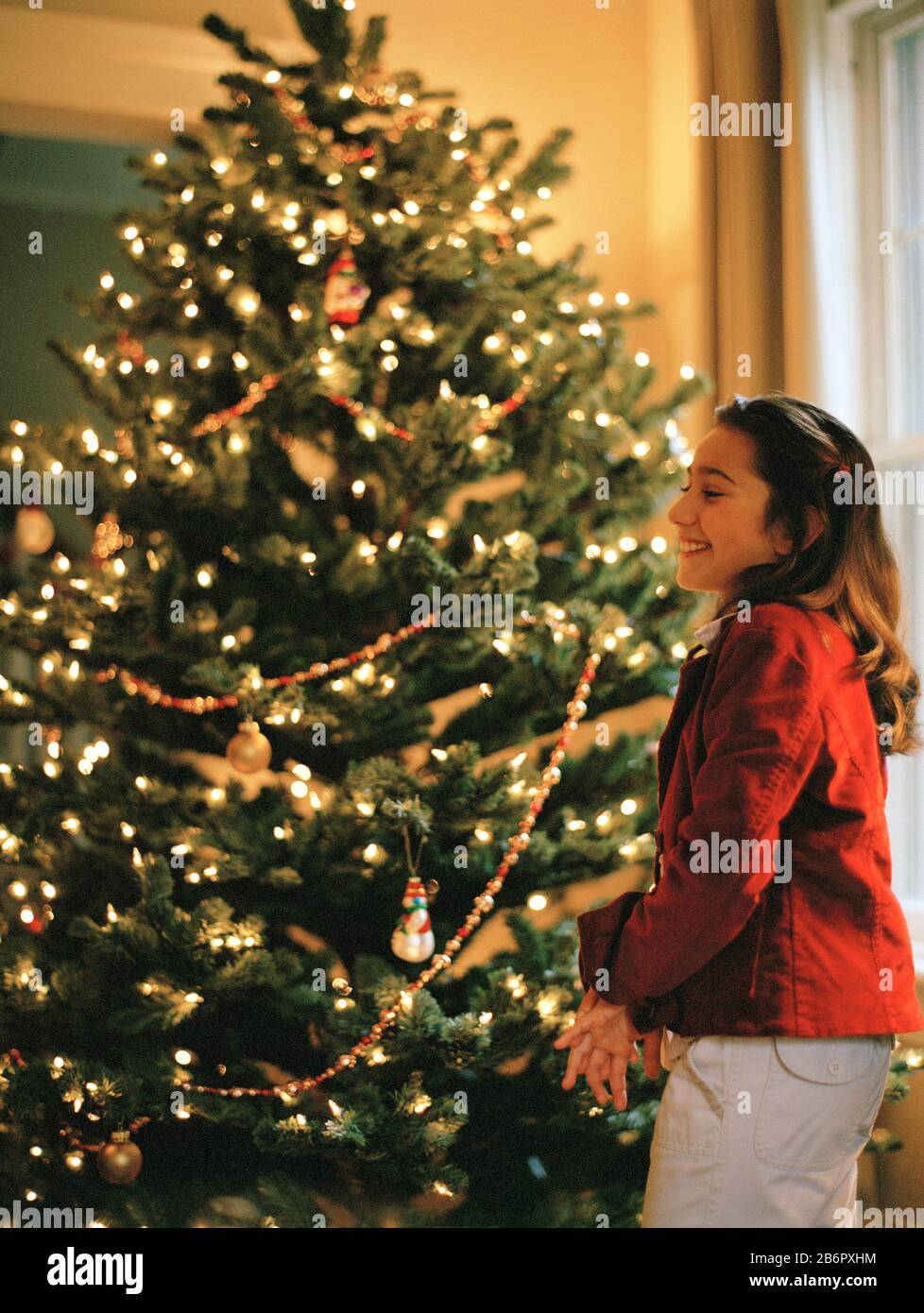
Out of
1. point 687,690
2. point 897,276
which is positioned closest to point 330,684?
point 687,690

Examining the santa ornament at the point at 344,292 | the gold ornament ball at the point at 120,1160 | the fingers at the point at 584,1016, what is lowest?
the gold ornament ball at the point at 120,1160

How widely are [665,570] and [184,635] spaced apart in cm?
84

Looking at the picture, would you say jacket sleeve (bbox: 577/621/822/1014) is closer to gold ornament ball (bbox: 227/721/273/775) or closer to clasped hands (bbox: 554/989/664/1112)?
clasped hands (bbox: 554/989/664/1112)

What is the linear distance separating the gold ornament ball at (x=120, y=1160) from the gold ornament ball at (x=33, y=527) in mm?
1009

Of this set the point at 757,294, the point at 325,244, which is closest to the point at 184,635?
the point at 325,244

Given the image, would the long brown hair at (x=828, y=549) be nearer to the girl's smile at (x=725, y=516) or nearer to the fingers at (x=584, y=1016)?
the girl's smile at (x=725, y=516)

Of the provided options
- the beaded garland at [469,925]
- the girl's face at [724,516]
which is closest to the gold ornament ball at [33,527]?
the beaded garland at [469,925]

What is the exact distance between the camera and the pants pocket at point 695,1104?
1.22m

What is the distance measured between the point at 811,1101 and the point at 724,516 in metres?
0.61

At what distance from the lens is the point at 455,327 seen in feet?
7.07

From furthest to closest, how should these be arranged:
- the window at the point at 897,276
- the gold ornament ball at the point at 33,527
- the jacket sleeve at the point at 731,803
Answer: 1. the window at the point at 897,276
2. the gold ornament ball at the point at 33,527
3. the jacket sleeve at the point at 731,803

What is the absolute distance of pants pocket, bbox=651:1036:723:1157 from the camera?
4.01 ft

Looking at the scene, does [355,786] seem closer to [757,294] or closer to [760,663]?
[760,663]

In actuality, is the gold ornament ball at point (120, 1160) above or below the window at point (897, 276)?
below
